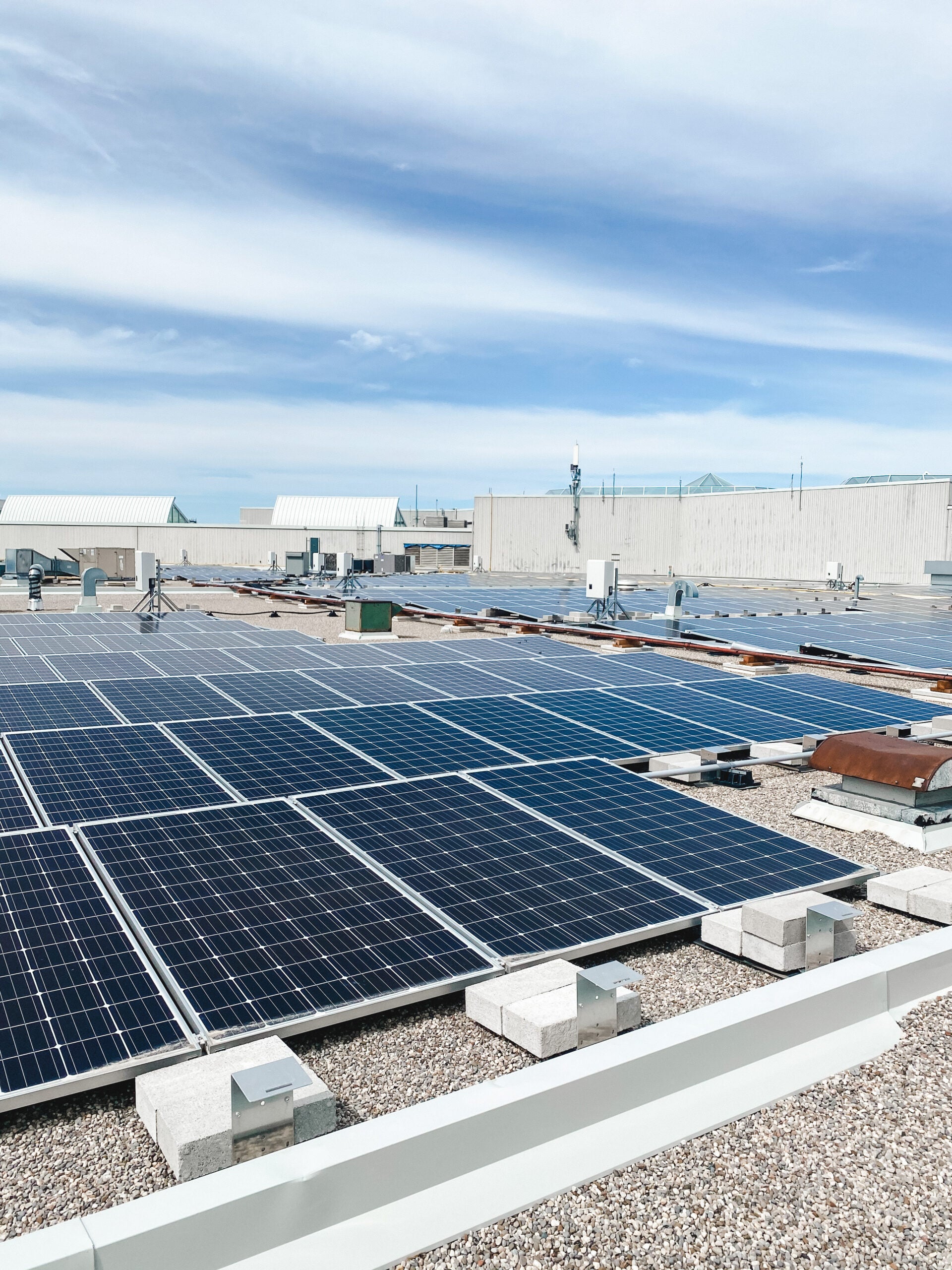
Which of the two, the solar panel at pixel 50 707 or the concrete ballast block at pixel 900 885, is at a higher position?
the solar panel at pixel 50 707

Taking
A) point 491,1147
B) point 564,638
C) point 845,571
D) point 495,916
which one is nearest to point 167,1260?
point 491,1147

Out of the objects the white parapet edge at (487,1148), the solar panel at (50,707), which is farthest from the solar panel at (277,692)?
the white parapet edge at (487,1148)

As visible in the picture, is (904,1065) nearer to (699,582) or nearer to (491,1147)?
(491,1147)

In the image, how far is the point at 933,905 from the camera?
10.5m

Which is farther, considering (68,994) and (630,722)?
(630,722)

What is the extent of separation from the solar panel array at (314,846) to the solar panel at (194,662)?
29.7 inches

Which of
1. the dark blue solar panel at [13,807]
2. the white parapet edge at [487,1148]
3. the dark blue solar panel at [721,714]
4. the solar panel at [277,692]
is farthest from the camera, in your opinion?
the dark blue solar panel at [721,714]

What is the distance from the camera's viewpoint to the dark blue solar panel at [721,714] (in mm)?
16828

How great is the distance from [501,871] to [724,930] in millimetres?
2235

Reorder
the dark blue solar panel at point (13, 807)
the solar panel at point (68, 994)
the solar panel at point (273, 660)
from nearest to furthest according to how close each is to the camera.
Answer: the solar panel at point (68, 994), the dark blue solar panel at point (13, 807), the solar panel at point (273, 660)

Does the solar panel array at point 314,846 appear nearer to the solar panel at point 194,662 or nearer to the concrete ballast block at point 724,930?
the concrete ballast block at point 724,930

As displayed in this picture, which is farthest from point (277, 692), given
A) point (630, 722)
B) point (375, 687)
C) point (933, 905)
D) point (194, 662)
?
point (933, 905)

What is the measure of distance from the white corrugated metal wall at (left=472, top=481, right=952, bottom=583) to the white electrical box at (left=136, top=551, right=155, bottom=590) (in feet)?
167

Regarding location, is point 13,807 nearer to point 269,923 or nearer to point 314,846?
point 314,846
